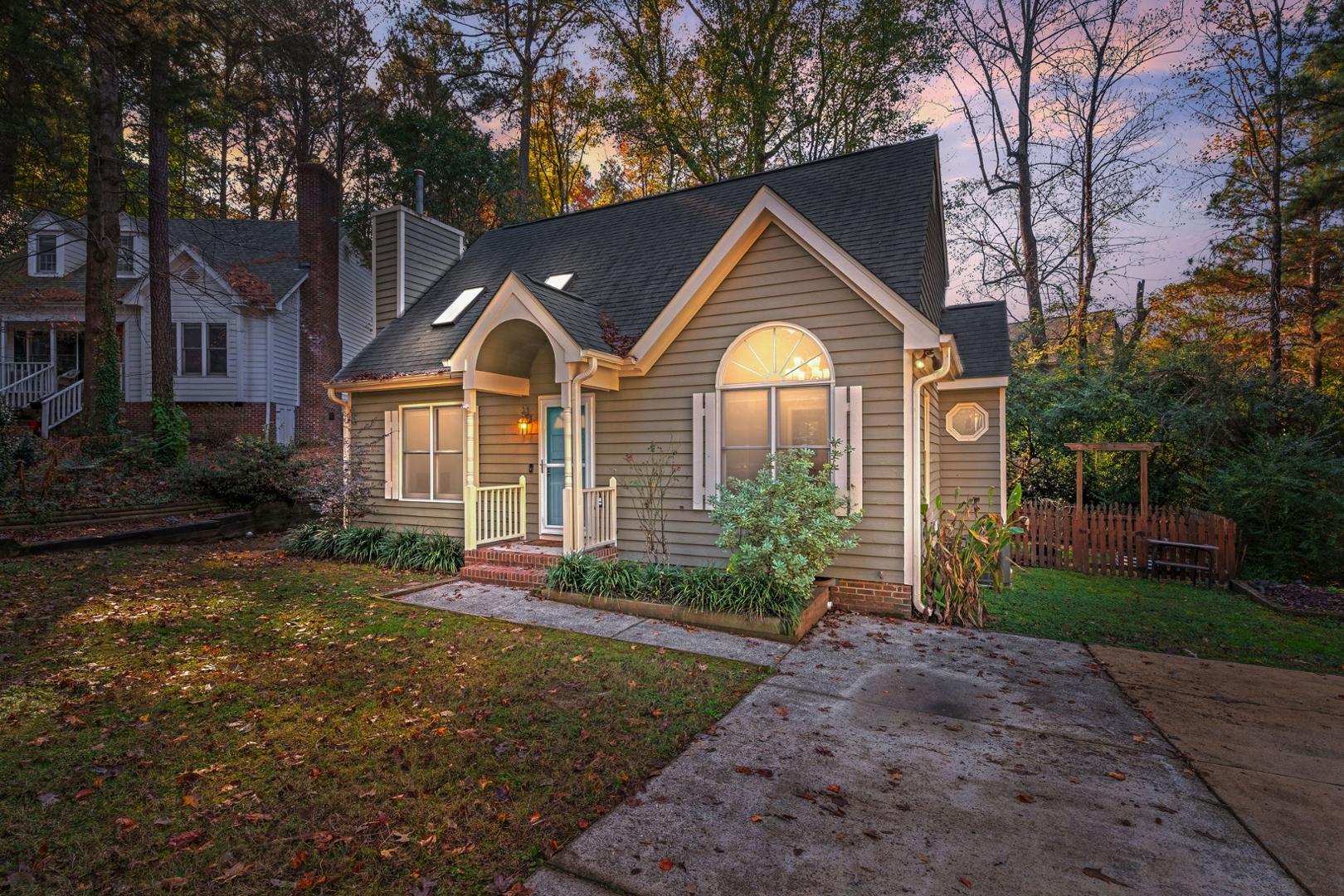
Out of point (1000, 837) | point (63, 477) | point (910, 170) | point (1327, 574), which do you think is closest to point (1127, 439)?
point (1327, 574)

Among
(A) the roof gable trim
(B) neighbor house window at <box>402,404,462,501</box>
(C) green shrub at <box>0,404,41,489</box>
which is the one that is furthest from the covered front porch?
(C) green shrub at <box>0,404,41,489</box>

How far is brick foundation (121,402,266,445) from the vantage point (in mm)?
17344

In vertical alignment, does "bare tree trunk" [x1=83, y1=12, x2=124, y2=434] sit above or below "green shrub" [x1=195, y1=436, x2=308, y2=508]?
above

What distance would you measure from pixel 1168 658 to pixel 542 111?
23.4 m

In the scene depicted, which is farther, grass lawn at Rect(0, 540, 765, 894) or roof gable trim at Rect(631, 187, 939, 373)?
roof gable trim at Rect(631, 187, 939, 373)

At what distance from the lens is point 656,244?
10117mm

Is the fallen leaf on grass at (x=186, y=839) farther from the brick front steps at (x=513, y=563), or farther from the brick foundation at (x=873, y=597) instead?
the brick foundation at (x=873, y=597)

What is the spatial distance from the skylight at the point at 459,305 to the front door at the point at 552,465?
2.86 metres

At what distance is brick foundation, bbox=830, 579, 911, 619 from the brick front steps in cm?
306

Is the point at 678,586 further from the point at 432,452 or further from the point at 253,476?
the point at 253,476

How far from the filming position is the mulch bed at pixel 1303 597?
7328 millimetres

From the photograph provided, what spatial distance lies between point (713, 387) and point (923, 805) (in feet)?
17.5

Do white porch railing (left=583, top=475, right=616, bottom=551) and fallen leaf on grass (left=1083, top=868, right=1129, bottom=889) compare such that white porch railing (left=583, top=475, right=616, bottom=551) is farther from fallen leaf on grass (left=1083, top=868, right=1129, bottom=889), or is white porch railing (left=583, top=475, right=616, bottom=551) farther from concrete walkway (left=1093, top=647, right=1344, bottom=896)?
fallen leaf on grass (left=1083, top=868, right=1129, bottom=889)

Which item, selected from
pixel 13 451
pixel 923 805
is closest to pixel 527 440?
pixel 923 805
